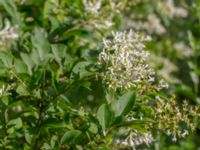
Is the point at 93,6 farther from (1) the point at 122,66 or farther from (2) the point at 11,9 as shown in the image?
(1) the point at 122,66

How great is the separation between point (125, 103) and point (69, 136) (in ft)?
0.64

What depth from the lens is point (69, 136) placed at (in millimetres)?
1763

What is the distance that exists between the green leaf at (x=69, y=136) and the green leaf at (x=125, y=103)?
13 centimetres

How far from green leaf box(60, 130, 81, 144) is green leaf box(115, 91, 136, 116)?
0.13 meters

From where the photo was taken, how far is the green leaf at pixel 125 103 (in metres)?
1.73

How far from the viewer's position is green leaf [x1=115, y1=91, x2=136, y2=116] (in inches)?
68.1

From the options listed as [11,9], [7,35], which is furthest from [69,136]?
[11,9]

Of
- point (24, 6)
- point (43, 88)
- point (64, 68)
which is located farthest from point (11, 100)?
point (24, 6)

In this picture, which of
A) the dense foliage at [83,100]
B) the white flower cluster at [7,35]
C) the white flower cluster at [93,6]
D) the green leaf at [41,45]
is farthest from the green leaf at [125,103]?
the white flower cluster at [93,6]

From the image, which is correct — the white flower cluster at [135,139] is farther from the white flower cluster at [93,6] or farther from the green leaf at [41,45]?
the white flower cluster at [93,6]

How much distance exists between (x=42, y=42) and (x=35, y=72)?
40 centimetres

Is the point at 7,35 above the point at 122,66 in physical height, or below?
above

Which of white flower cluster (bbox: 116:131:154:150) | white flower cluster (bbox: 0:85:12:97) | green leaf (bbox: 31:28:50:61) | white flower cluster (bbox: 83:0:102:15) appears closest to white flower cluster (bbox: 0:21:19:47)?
green leaf (bbox: 31:28:50:61)

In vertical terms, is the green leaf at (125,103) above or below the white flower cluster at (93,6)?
below
